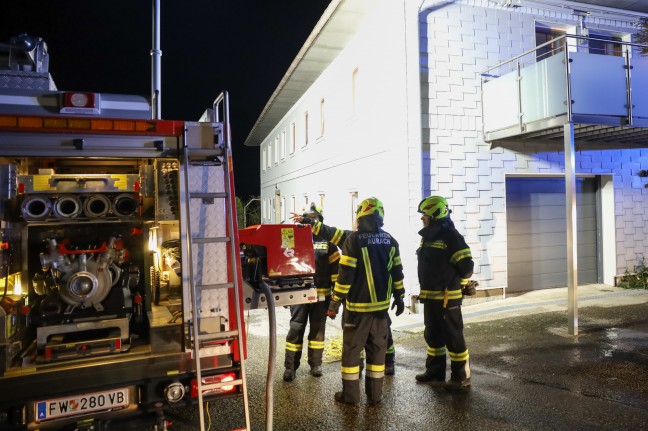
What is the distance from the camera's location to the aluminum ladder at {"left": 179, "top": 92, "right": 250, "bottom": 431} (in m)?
3.28

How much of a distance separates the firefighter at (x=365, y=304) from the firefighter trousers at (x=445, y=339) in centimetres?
69

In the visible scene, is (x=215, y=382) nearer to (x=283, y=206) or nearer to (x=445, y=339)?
(x=445, y=339)

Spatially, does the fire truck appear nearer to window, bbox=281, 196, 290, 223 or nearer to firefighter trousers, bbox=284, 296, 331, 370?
firefighter trousers, bbox=284, 296, 331, 370

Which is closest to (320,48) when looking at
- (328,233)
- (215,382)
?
(328,233)

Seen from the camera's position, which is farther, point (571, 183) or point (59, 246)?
point (571, 183)

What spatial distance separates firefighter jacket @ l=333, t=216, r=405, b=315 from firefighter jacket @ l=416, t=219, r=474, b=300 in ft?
1.94

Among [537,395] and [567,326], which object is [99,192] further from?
[567,326]

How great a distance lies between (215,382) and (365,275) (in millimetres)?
1847

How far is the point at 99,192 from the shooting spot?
361 centimetres

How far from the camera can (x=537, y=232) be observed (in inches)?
391

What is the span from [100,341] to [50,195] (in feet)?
3.78

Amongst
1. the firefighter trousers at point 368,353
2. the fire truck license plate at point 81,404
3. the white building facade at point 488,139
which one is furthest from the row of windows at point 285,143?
the fire truck license plate at point 81,404

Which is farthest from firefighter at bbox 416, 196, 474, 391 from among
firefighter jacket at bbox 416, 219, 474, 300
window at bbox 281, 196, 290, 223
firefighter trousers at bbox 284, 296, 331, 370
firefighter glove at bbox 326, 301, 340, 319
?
window at bbox 281, 196, 290, 223

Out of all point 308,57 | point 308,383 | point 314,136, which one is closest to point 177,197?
point 308,383
